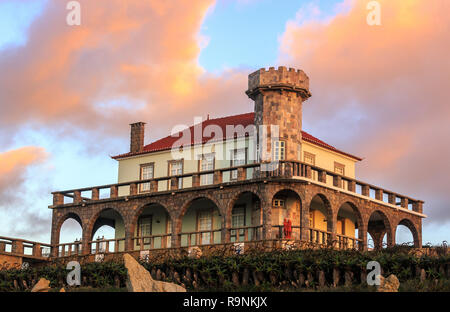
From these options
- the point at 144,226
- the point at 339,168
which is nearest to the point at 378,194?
the point at 339,168

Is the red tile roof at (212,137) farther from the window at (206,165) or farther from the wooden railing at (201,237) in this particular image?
the wooden railing at (201,237)

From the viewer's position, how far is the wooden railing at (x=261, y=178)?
44.4 meters

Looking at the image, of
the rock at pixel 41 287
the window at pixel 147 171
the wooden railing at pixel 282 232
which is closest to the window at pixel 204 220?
the window at pixel 147 171

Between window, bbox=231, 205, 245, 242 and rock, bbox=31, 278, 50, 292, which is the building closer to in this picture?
window, bbox=231, 205, 245, 242

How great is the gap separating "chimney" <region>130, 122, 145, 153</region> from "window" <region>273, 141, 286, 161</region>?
1097cm

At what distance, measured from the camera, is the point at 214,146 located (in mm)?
49500

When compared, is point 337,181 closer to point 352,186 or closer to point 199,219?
point 352,186

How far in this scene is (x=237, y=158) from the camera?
48219mm

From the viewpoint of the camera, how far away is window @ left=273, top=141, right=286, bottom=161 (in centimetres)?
4550

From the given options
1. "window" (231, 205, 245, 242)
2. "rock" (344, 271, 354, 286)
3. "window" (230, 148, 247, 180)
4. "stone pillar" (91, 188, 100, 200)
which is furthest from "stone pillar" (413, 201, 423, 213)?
"rock" (344, 271, 354, 286)

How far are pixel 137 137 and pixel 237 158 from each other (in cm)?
829

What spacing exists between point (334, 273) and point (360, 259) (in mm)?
1126
